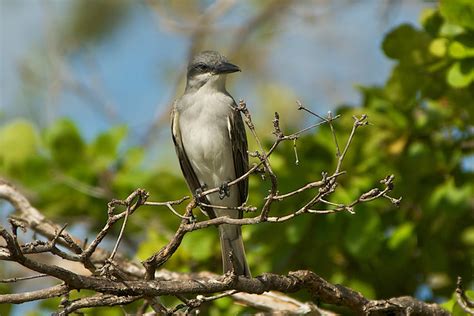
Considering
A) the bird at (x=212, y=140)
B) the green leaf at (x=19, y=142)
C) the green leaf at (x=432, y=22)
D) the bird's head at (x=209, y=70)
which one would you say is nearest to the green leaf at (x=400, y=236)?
the bird at (x=212, y=140)

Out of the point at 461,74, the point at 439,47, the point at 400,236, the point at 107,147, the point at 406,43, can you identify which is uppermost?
the point at 107,147

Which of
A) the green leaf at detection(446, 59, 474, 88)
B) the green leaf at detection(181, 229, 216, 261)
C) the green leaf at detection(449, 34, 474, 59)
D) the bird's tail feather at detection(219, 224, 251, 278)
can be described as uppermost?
the green leaf at detection(449, 34, 474, 59)

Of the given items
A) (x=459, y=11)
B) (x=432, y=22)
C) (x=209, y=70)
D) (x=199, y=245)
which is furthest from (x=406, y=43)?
(x=199, y=245)

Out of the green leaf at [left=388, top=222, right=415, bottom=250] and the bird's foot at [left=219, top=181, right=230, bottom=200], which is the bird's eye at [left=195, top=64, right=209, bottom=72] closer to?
the bird's foot at [left=219, top=181, right=230, bottom=200]

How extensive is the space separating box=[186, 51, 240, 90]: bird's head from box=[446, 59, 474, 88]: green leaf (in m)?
1.67

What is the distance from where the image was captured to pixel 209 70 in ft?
21.6

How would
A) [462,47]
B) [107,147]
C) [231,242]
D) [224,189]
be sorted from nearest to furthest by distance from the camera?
1. [224,189]
2. [462,47]
3. [231,242]
4. [107,147]

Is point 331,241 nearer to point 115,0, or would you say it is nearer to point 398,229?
point 398,229

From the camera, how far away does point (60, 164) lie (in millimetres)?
7125

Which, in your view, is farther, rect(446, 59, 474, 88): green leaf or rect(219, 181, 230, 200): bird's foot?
rect(446, 59, 474, 88): green leaf

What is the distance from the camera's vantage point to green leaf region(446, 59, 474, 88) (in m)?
5.57

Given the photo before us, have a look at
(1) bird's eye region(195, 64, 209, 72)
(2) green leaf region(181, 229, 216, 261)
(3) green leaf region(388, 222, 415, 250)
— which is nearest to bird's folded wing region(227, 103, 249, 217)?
(2) green leaf region(181, 229, 216, 261)

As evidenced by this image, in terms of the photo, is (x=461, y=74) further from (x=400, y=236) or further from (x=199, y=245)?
(x=199, y=245)

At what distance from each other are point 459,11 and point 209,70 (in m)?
2.09
